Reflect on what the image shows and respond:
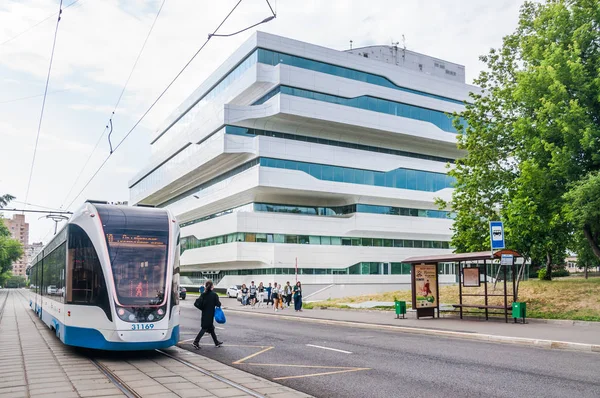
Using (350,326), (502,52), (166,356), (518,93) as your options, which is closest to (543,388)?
(166,356)

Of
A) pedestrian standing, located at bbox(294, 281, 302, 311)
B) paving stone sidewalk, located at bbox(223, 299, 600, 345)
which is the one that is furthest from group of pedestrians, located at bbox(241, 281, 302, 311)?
paving stone sidewalk, located at bbox(223, 299, 600, 345)

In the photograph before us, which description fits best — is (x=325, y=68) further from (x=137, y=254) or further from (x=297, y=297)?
(x=137, y=254)

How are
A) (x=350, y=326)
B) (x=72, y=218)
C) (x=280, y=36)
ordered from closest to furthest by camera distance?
1. (x=72, y=218)
2. (x=350, y=326)
3. (x=280, y=36)

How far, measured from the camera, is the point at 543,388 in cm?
866

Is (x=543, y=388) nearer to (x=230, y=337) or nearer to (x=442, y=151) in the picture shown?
(x=230, y=337)

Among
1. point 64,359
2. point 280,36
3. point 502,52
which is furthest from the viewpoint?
point 280,36

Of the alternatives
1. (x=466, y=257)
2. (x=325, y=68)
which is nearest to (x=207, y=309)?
(x=466, y=257)

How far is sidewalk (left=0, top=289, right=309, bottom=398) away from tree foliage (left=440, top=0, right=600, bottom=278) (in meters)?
17.0

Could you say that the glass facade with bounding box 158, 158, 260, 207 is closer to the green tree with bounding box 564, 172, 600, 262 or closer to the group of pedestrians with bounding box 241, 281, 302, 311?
the group of pedestrians with bounding box 241, 281, 302, 311

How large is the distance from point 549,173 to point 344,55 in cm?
3628

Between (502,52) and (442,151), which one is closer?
(502,52)

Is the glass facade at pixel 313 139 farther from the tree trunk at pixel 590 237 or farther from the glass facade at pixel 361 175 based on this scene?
the tree trunk at pixel 590 237

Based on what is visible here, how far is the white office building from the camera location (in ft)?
175

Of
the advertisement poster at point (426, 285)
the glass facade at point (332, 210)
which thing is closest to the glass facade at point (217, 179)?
the glass facade at point (332, 210)
